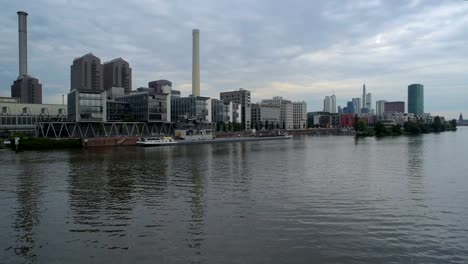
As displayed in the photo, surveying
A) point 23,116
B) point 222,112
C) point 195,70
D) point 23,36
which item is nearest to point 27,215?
point 23,116

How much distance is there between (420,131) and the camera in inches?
6806

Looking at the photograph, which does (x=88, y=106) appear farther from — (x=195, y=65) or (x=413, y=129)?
(x=413, y=129)

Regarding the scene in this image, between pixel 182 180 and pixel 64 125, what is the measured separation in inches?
3380

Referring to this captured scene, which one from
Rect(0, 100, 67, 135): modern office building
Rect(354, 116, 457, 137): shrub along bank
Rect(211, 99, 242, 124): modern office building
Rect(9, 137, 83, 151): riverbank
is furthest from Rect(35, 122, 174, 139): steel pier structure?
Rect(354, 116, 457, 137): shrub along bank

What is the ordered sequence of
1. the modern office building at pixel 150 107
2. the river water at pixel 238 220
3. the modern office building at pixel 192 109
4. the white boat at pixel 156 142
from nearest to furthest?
the river water at pixel 238 220 < the white boat at pixel 156 142 < the modern office building at pixel 150 107 < the modern office building at pixel 192 109

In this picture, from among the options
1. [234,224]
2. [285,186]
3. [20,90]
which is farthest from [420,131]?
[20,90]

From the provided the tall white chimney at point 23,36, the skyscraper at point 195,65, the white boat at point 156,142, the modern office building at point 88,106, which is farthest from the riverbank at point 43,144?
the tall white chimney at point 23,36

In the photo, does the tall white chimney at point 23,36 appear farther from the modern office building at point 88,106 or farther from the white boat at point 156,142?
the white boat at point 156,142

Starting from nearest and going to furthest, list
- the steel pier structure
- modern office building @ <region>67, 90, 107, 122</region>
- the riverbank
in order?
the riverbank
the steel pier structure
modern office building @ <region>67, 90, 107, 122</region>

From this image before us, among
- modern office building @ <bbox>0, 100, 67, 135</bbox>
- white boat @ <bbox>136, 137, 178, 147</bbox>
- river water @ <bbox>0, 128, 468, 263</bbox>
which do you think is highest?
modern office building @ <bbox>0, 100, 67, 135</bbox>

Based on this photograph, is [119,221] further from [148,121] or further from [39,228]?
[148,121]

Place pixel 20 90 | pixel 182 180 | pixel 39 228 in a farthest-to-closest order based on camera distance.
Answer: pixel 20 90, pixel 182 180, pixel 39 228

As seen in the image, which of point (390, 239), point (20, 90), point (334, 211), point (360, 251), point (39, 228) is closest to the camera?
point (360, 251)

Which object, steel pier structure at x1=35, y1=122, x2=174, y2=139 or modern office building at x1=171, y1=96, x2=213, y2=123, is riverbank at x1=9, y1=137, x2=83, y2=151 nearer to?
steel pier structure at x1=35, y1=122, x2=174, y2=139
